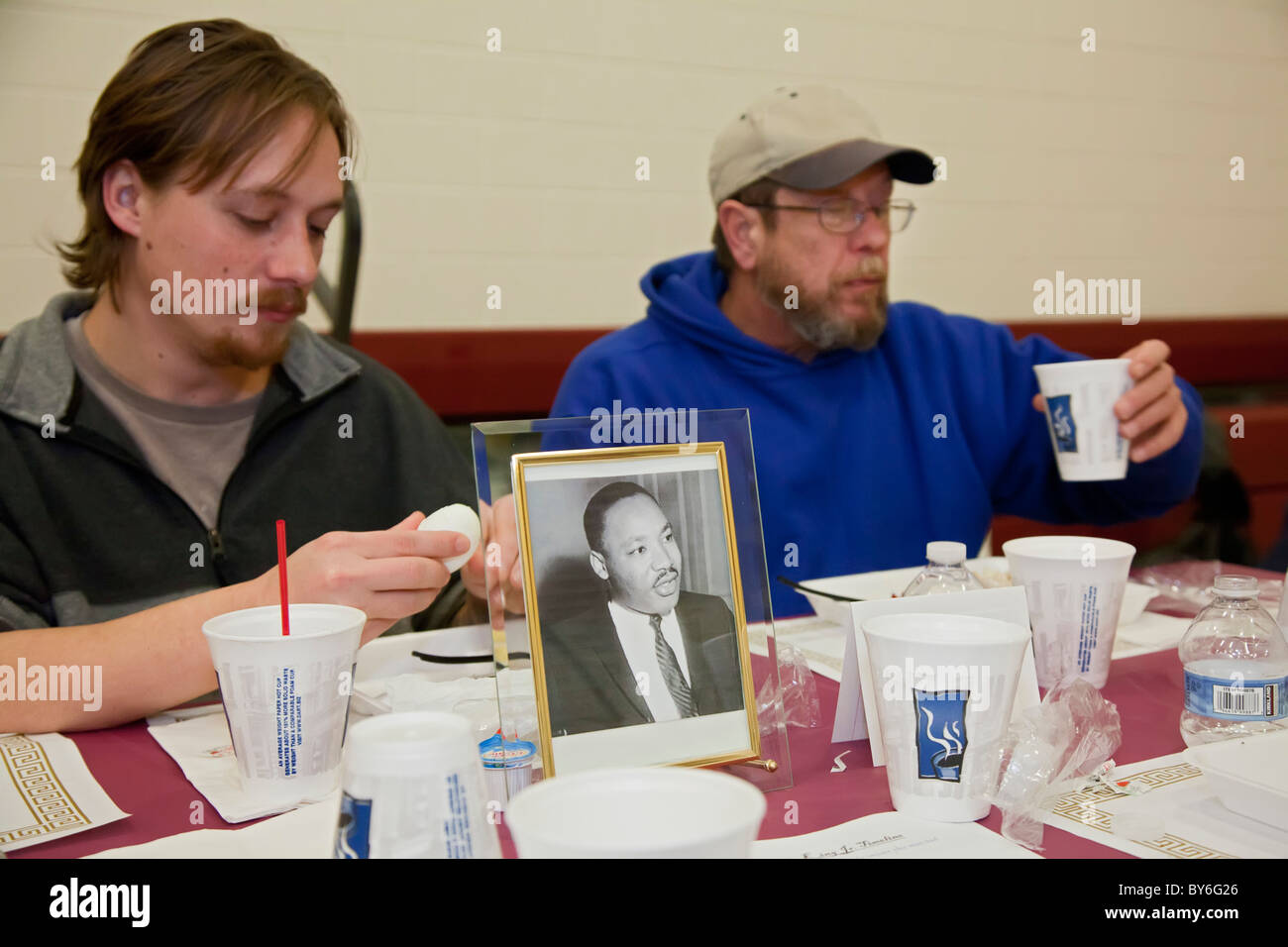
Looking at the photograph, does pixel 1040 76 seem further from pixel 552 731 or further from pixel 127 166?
pixel 552 731

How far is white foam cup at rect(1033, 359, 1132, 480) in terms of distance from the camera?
148 cm

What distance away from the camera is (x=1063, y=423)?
59.7 inches

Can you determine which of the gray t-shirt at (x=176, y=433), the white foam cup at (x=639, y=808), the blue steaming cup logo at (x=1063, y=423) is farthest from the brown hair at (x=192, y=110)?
the white foam cup at (x=639, y=808)

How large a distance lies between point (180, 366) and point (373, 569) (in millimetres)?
892

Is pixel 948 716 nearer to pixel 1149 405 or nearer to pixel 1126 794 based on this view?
pixel 1126 794

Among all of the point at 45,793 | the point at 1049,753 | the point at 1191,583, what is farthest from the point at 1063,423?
the point at 45,793

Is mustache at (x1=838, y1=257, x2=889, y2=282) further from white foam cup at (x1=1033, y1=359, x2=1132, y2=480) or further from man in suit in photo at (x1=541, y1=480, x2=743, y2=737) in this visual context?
man in suit in photo at (x1=541, y1=480, x2=743, y2=737)

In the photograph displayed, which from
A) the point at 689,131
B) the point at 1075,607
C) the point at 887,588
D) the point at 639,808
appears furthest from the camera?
the point at 689,131

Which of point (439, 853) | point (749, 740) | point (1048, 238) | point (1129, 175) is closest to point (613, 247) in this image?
point (1048, 238)

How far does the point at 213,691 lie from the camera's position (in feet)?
3.72

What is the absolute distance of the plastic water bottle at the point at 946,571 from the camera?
1.20 meters

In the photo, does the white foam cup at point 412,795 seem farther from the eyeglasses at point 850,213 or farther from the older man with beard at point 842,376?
the eyeglasses at point 850,213

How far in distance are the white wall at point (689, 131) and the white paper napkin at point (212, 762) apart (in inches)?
82.2

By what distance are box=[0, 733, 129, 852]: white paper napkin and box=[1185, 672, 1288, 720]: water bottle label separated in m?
0.95
